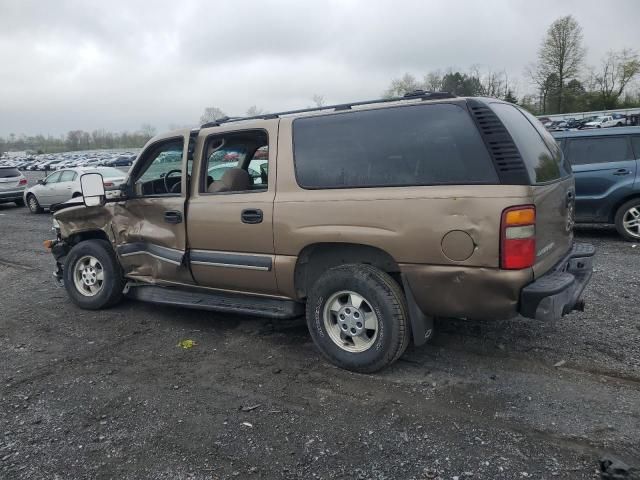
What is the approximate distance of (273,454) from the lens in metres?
2.98

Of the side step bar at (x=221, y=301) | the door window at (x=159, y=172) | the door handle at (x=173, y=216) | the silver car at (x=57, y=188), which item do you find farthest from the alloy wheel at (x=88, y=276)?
the silver car at (x=57, y=188)

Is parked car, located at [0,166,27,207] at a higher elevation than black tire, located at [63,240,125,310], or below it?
higher

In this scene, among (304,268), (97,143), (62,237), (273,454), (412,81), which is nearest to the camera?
(273,454)

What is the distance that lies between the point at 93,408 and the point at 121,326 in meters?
1.74

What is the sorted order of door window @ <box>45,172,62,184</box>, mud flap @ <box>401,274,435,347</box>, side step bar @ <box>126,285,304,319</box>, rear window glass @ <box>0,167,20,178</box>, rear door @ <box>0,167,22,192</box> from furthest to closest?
rear window glass @ <box>0,167,20,178</box>, rear door @ <box>0,167,22,192</box>, door window @ <box>45,172,62,184</box>, side step bar @ <box>126,285,304,319</box>, mud flap @ <box>401,274,435,347</box>

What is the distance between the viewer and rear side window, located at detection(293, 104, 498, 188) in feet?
11.2

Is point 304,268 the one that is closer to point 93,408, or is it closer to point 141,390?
point 141,390

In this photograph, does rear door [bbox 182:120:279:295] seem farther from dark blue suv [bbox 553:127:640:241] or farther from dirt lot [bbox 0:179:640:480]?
dark blue suv [bbox 553:127:640:241]

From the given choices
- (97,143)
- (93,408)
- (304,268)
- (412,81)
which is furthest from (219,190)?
(97,143)

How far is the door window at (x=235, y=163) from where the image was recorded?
449 centimetres

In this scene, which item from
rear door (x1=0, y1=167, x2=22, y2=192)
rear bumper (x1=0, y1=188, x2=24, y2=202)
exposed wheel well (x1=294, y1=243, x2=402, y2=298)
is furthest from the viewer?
rear door (x1=0, y1=167, x2=22, y2=192)

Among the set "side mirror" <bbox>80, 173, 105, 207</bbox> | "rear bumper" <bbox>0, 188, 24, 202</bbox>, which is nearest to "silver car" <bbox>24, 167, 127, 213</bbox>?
"rear bumper" <bbox>0, 188, 24, 202</bbox>

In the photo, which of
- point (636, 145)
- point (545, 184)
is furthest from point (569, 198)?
point (636, 145)

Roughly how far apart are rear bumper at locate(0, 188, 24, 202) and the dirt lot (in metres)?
14.9
